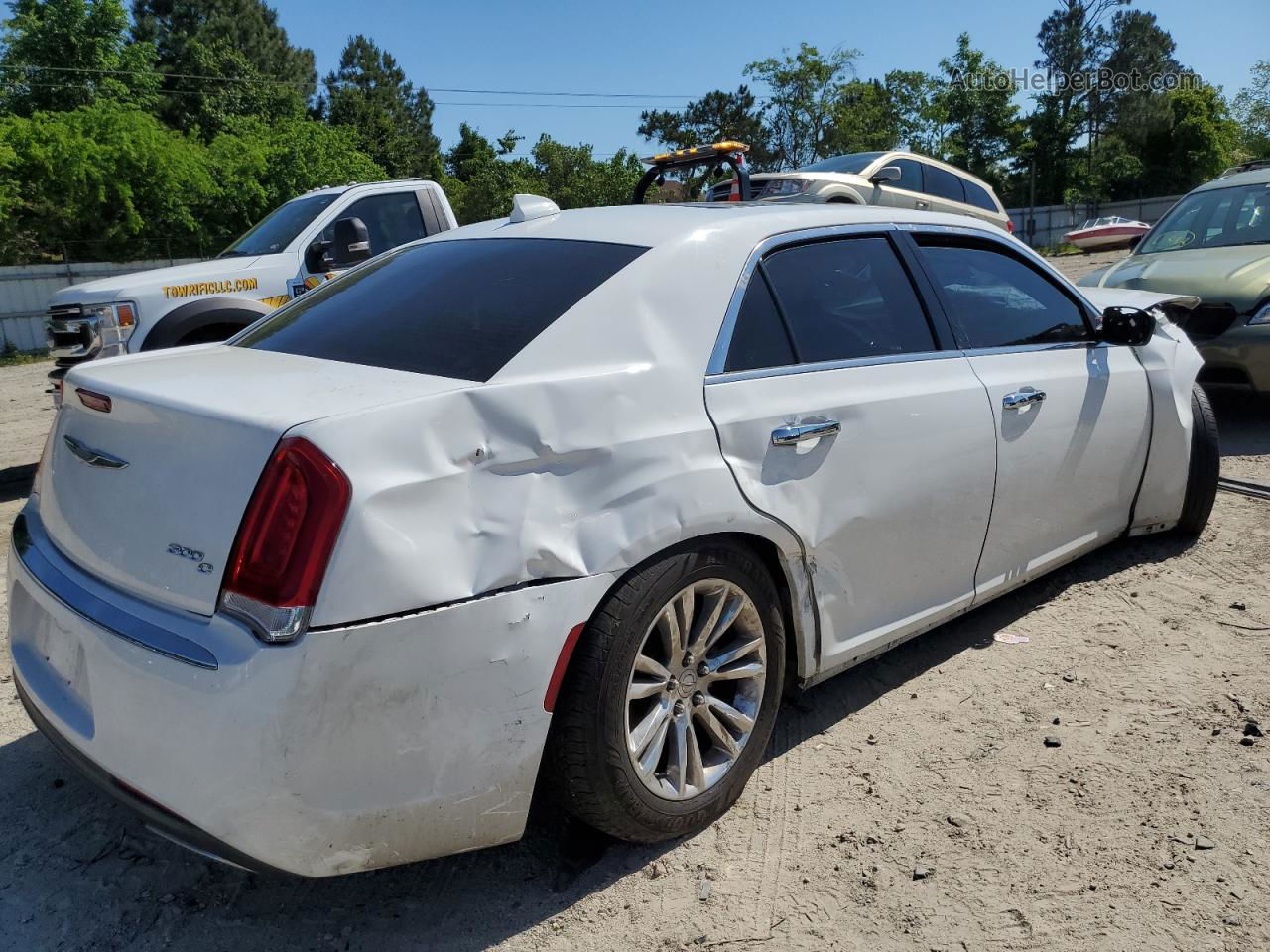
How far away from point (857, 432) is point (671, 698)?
3.14ft

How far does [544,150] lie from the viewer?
43781 mm

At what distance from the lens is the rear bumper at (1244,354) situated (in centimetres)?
626

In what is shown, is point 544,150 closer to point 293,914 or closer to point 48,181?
point 48,181

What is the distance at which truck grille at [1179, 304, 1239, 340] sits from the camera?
639 cm

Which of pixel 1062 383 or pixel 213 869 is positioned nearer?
pixel 213 869

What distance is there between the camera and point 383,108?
6144 centimetres

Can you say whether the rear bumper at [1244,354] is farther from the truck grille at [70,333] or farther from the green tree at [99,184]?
the green tree at [99,184]

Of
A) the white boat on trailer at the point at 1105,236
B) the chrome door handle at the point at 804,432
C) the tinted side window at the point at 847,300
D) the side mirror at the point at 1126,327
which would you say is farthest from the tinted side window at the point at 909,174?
the white boat on trailer at the point at 1105,236

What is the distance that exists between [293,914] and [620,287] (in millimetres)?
1762

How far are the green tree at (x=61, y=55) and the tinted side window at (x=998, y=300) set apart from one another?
39080mm

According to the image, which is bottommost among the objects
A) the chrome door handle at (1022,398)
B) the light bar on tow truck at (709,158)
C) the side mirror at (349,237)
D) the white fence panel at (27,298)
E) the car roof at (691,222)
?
the white fence panel at (27,298)

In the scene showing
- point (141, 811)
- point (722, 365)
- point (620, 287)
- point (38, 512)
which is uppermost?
point (620, 287)

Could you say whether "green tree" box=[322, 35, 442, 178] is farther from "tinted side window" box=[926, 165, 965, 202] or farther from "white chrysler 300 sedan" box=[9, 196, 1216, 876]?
"white chrysler 300 sedan" box=[9, 196, 1216, 876]

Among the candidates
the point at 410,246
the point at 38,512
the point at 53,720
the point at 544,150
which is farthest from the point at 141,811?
the point at 544,150
